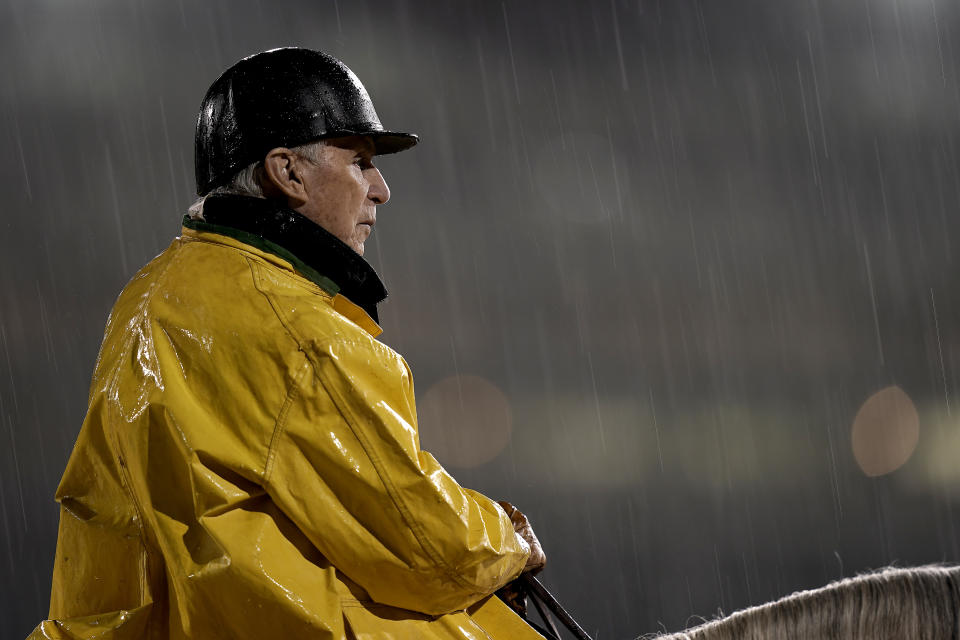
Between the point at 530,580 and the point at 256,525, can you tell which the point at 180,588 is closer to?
the point at 256,525

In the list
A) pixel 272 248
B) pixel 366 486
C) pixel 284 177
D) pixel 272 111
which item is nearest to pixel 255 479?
pixel 366 486

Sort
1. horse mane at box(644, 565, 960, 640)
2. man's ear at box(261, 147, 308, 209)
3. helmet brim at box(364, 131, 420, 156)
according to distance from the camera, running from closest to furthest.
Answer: man's ear at box(261, 147, 308, 209) < helmet brim at box(364, 131, 420, 156) < horse mane at box(644, 565, 960, 640)

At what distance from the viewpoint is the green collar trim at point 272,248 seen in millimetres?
1593

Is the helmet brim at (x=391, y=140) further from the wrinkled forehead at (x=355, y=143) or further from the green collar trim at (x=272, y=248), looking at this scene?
the green collar trim at (x=272, y=248)

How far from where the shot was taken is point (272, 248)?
63.1 inches

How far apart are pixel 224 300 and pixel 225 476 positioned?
29 cm

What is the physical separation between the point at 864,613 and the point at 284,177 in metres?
1.69

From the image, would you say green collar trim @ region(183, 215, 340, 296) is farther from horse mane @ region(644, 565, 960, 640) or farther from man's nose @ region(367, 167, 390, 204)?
horse mane @ region(644, 565, 960, 640)

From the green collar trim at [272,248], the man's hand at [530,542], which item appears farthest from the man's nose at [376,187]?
the man's hand at [530,542]

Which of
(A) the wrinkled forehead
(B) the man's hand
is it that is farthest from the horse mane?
(A) the wrinkled forehead

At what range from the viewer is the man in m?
1.38

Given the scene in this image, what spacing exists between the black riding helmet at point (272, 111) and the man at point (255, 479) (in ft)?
0.45

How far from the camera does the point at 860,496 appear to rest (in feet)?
23.5

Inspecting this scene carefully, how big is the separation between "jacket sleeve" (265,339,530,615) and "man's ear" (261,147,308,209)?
406mm
